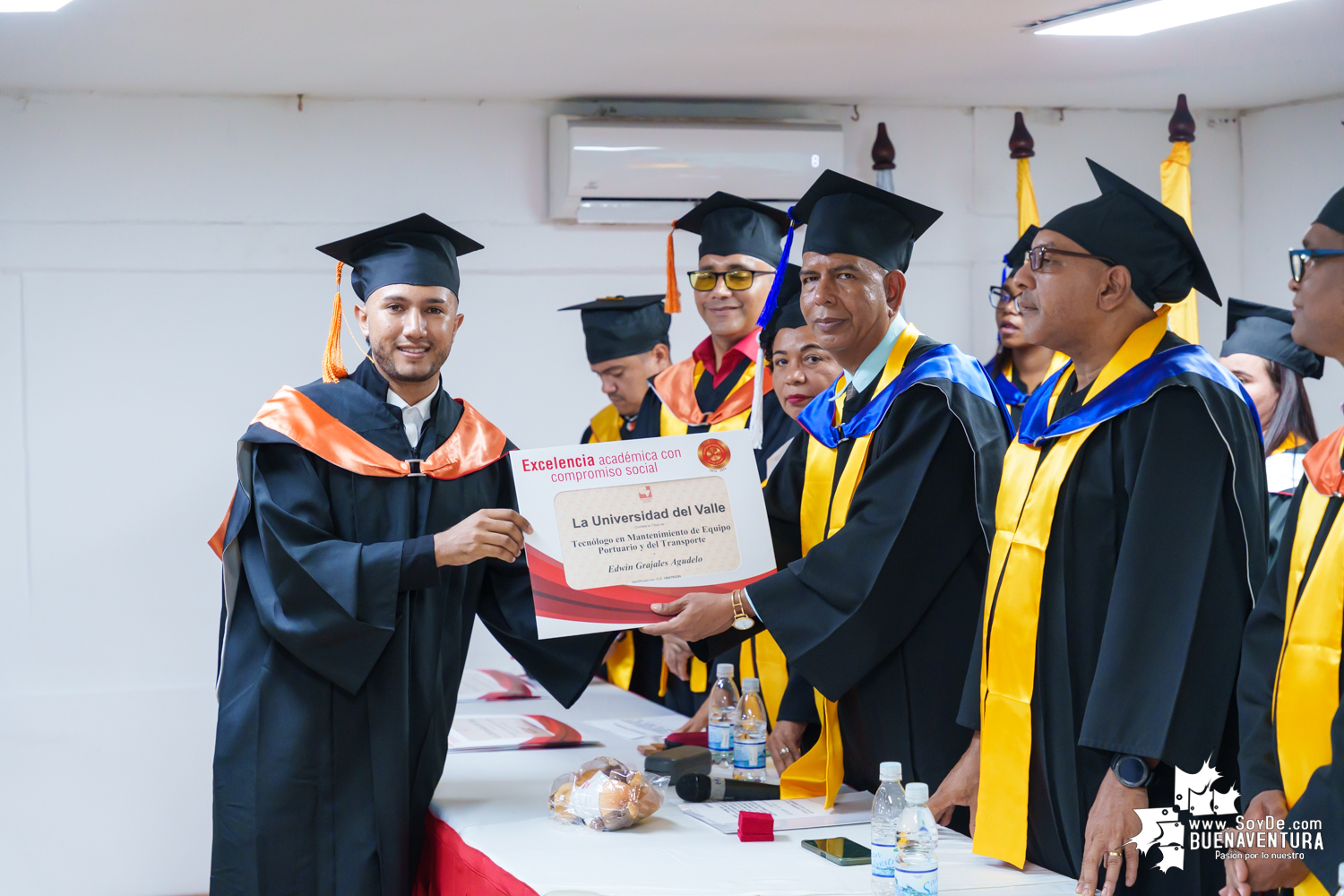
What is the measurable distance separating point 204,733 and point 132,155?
2.52m

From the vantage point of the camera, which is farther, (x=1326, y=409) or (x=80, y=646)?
(x=1326, y=409)

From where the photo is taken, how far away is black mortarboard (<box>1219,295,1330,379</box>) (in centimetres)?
387

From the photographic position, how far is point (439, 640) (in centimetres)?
289

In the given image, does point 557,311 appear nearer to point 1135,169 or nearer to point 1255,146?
point 1135,169

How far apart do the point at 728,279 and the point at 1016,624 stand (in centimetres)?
202

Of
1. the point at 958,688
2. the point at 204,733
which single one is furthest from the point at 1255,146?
the point at 204,733

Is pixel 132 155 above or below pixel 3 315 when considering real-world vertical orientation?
above

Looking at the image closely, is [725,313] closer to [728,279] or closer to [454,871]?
[728,279]

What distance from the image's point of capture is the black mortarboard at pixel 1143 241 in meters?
2.31

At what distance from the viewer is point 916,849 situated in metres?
2.07

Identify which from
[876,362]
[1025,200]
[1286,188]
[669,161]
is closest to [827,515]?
[876,362]

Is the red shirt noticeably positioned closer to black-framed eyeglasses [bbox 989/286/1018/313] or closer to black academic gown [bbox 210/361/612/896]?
black-framed eyeglasses [bbox 989/286/1018/313]

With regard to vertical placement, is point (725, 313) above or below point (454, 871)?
above

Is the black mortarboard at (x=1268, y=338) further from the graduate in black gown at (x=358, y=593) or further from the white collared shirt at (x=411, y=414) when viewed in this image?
the white collared shirt at (x=411, y=414)
